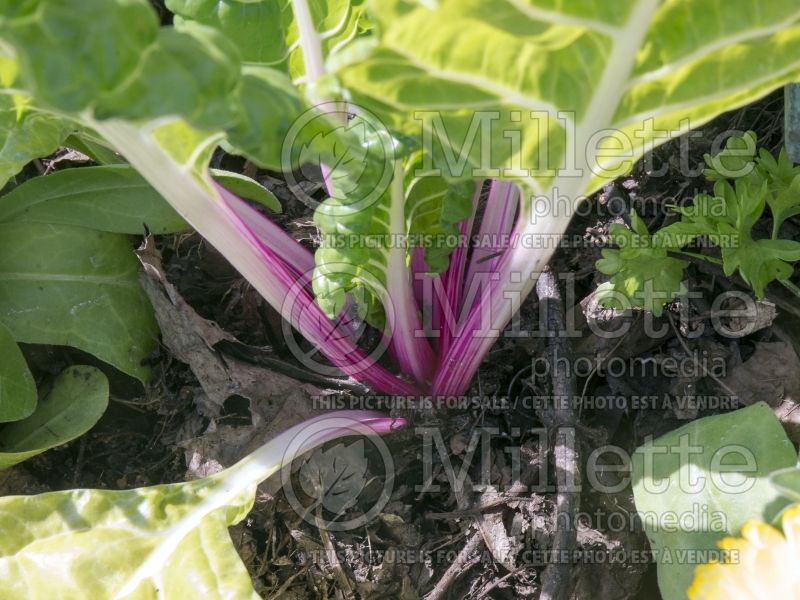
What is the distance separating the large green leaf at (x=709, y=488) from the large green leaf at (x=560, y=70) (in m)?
0.52

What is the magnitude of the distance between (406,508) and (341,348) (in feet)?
1.09

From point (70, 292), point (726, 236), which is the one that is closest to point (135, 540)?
point (70, 292)

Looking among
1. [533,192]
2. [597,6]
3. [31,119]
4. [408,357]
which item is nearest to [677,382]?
[408,357]

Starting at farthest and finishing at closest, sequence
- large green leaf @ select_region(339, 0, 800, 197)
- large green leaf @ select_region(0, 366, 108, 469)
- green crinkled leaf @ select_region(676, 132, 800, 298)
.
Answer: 1. large green leaf @ select_region(0, 366, 108, 469)
2. green crinkled leaf @ select_region(676, 132, 800, 298)
3. large green leaf @ select_region(339, 0, 800, 197)

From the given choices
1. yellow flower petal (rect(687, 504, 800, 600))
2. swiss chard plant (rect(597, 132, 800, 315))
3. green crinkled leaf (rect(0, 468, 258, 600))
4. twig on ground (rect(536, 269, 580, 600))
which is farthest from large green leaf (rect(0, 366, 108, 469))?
yellow flower petal (rect(687, 504, 800, 600))

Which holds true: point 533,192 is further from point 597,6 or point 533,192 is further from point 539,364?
point 539,364

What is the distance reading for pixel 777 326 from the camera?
156cm

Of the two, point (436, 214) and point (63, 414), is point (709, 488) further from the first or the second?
point (63, 414)

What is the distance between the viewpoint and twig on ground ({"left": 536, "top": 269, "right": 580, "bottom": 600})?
135cm

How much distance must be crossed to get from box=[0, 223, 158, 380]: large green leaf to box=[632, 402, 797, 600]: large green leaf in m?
1.03

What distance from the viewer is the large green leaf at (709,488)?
1.26 meters

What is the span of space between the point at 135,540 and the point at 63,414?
0.42 meters

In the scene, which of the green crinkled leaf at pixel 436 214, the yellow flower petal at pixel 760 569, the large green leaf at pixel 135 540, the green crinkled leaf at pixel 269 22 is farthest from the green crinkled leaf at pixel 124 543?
the green crinkled leaf at pixel 269 22

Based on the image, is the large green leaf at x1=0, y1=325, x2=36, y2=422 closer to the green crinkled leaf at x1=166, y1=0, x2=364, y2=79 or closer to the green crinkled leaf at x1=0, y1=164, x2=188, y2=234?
the green crinkled leaf at x1=0, y1=164, x2=188, y2=234
